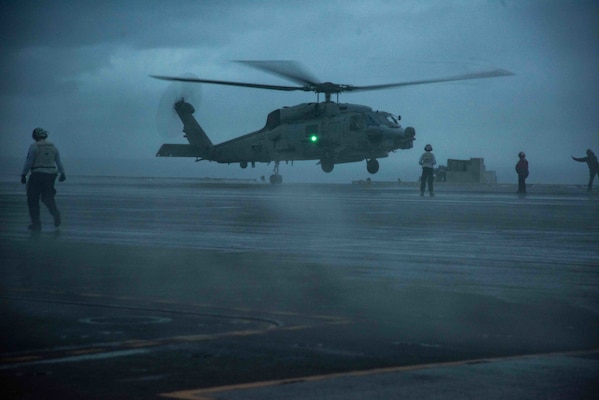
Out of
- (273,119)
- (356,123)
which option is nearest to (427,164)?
(356,123)

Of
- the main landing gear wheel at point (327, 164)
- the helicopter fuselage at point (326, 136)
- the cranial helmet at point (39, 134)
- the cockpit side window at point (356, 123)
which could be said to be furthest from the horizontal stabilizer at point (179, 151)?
the cranial helmet at point (39, 134)

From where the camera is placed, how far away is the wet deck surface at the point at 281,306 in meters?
6.35

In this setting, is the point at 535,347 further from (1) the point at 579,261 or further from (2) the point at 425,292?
(1) the point at 579,261

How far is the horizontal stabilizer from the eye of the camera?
5591 cm

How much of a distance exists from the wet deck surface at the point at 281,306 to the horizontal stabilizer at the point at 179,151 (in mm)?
37243

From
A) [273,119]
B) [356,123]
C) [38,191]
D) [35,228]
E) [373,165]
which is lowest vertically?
[35,228]

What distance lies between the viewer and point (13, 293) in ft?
32.6

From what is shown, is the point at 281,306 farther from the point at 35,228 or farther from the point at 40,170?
the point at 40,170

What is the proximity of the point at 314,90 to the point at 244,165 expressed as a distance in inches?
350

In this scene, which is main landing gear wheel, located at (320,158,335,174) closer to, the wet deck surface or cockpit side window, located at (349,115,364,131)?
cockpit side window, located at (349,115,364,131)

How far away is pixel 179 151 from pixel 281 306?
47843 millimetres

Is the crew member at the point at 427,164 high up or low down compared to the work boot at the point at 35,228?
up

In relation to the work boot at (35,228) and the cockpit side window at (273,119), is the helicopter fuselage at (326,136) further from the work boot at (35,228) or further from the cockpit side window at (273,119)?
the work boot at (35,228)

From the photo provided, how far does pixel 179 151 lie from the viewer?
56406mm
